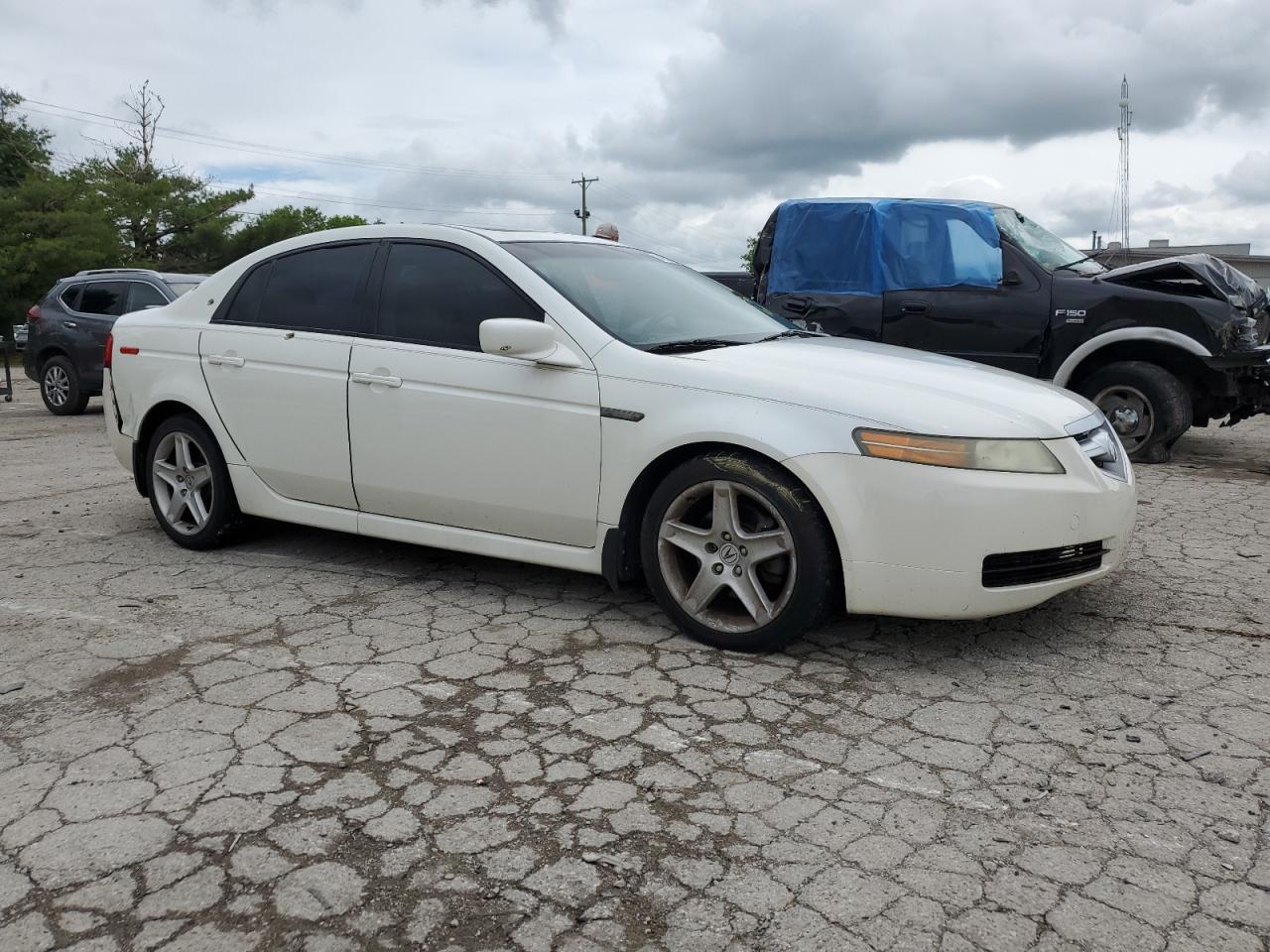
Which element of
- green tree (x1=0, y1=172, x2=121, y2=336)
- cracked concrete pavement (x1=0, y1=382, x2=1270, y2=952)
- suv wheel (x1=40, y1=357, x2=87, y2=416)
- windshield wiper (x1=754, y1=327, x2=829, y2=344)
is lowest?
cracked concrete pavement (x1=0, y1=382, x2=1270, y2=952)

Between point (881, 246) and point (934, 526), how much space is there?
562 cm

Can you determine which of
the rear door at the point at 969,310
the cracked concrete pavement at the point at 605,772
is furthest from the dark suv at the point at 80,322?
the cracked concrete pavement at the point at 605,772

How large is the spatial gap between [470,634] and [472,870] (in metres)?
1.66

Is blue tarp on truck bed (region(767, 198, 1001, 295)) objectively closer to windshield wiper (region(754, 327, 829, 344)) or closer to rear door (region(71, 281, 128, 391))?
windshield wiper (region(754, 327, 829, 344))

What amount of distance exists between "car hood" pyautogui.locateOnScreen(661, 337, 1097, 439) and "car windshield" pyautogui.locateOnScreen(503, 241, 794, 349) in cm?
26

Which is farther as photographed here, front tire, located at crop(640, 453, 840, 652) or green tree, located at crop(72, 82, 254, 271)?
green tree, located at crop(72, 82, 254, 271)

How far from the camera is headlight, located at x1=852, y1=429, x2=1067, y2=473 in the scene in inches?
136

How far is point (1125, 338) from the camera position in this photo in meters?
7.76

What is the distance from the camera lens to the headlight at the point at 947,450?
3455 millimetres

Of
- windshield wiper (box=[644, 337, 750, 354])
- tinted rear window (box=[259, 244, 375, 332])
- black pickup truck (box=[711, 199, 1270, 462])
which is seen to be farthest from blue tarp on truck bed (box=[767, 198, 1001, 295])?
tinted rear window (box=[259, 244, 375, 332])

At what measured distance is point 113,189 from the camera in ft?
120

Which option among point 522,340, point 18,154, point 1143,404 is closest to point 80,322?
point 522,340

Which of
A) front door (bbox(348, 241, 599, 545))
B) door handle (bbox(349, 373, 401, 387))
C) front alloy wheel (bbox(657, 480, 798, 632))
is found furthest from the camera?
door handle (bbox(349, 373, 401, 387))

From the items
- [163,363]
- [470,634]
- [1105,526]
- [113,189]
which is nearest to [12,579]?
[163,363]
